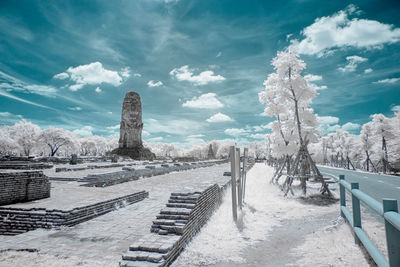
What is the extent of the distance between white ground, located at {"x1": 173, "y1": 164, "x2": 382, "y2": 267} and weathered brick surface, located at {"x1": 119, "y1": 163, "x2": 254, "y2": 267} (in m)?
0.24

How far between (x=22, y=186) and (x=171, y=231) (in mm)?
6000

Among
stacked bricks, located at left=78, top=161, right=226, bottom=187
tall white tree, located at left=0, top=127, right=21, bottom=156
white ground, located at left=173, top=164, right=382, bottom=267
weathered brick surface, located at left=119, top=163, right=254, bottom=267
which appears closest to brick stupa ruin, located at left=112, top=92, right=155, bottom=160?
stacked bricks, located at left=78, top=161, right=226, bottom=187

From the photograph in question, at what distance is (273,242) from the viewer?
5.23 meters

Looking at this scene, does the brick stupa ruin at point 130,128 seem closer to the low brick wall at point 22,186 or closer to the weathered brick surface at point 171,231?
the low brick wall at point 22,186

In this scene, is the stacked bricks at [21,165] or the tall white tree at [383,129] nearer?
the stacked bricks at [21,165]

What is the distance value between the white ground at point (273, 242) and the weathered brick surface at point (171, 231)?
245 mm

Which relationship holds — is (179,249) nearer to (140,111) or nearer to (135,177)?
(135,177)

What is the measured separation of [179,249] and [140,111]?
120ft

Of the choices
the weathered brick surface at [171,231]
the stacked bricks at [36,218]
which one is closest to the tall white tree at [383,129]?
the weathered brick surface at [171,231]

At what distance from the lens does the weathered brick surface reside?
350 cm

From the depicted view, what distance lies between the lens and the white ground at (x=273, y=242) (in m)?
4.04

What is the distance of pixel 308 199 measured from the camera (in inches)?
412

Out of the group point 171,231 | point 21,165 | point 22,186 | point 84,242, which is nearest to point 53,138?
point 21,165

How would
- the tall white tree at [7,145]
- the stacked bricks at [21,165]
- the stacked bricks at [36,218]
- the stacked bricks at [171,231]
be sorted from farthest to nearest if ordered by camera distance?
the tall white tree at [7,145] < the stacked bricks at [21,165] < the stacked bricks at [36,218] < the stacked bricks at [171,231]
